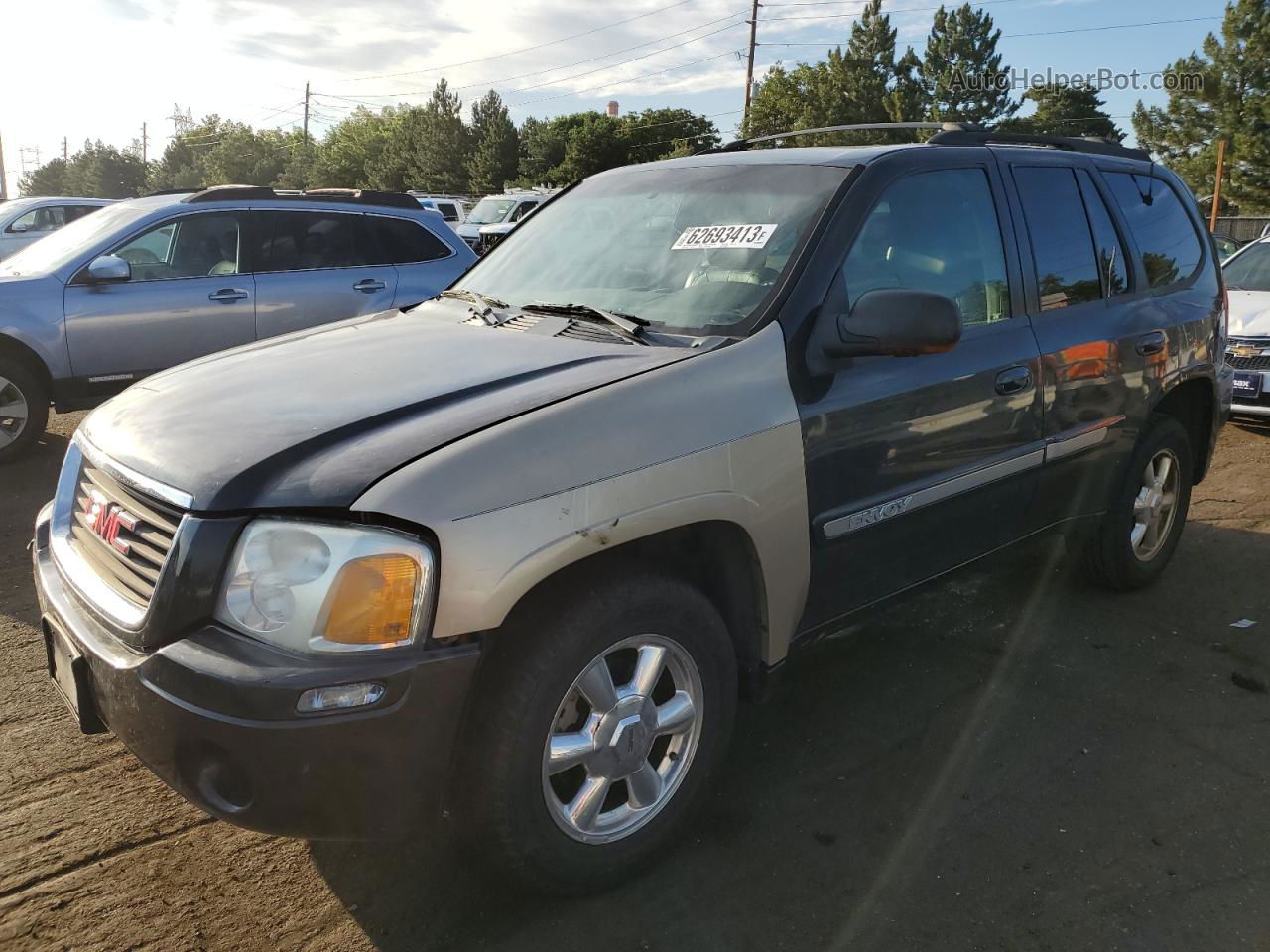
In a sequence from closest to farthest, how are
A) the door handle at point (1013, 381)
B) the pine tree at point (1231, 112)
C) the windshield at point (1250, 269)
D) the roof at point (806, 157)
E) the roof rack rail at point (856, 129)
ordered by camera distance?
Result: the roof at point (806, 157) → the door handle at point (1013, 381) → the roof rack rail at point (856, 129) → the windshield at point (1250, 269) → the pine tree at point (1231, 112)

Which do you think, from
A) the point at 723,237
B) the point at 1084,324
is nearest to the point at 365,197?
the point at 723,237

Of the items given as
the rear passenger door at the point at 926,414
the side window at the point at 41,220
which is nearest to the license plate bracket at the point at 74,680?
the rear passenger door at the point at 926,414

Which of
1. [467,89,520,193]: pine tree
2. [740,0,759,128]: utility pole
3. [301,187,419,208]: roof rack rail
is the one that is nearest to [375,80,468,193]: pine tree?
[467,89,520,193]: pine tree

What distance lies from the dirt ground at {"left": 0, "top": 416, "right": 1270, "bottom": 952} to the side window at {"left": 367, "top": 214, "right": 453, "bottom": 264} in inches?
179

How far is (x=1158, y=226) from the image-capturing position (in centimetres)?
425

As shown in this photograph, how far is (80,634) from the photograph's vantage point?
2.23m

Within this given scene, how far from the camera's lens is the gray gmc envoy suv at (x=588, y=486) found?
198 cm

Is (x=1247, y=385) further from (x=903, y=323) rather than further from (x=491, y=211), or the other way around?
(x=491, y=211)

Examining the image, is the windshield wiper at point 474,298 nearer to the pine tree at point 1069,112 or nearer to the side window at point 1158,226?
the side window at point 1158,226

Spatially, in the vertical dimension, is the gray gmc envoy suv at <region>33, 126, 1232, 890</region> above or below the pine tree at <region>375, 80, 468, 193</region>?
below

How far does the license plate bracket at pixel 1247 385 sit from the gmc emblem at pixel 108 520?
25.1 feet

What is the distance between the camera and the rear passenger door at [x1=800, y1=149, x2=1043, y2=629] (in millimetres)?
2773

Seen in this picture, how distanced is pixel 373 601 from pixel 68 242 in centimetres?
648

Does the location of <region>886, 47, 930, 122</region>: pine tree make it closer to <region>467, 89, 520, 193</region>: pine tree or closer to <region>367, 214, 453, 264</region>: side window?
<region>467, 89, 520, 193</region>: pine tree
